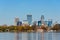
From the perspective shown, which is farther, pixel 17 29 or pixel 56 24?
pixel 56 24

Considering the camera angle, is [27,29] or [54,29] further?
[54,29]

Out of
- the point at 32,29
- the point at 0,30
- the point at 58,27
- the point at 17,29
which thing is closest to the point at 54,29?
the point at 58,27

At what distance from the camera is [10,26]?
477 feet

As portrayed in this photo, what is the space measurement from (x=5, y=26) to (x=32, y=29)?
721 inches

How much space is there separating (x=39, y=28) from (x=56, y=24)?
1260cm

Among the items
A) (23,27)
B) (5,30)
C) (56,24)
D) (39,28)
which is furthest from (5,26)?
(56,24)

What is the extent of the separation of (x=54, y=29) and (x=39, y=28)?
39.0 feet

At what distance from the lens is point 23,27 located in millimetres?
144750

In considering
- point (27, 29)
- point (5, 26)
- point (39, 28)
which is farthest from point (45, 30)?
point (5, 26)

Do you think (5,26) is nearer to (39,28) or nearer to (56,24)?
(39,28)

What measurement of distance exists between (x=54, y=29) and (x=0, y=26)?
37612mm

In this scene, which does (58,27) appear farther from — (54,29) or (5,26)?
(5,26)

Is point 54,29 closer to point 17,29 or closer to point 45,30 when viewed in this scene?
point 45,30

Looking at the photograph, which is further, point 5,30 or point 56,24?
point 56,24
